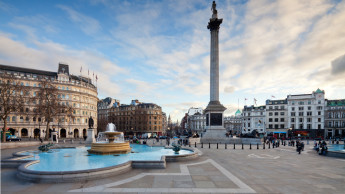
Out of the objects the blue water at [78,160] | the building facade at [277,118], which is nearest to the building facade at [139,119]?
the building facade at [277,118]

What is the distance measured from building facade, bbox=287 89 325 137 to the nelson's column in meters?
53.7

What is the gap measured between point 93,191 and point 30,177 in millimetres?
4149

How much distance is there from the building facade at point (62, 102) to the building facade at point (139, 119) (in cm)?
2633

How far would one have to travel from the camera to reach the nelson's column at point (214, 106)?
4050cm

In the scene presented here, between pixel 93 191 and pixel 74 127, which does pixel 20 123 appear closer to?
pixel 74 127

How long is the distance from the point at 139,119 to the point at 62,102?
41.3 meters

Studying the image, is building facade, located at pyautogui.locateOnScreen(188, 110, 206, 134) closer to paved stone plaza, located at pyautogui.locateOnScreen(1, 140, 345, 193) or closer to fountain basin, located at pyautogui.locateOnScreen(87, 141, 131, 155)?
fountain basin, located at pyautogui.locateOnScreen(87, 141, 131, 155)

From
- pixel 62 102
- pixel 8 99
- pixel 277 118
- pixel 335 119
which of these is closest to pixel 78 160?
pixel 8 99

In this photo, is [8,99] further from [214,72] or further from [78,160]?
[214,72]

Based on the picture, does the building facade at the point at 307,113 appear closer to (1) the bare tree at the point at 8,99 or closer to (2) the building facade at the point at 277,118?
(2) the building facade at the point at 277,118

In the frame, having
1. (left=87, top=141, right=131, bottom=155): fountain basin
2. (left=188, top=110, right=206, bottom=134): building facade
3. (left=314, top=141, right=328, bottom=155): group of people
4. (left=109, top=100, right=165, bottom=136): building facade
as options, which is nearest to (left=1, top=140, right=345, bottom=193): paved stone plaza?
(left=87, top=141, right=131, bottom=155): fountain basin

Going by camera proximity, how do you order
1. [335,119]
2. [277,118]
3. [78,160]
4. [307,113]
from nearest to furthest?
[78,160], [335,119], [307,113], [277,118]

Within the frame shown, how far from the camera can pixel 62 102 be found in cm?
6650

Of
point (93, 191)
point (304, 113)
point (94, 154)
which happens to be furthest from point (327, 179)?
point (304, 113)
